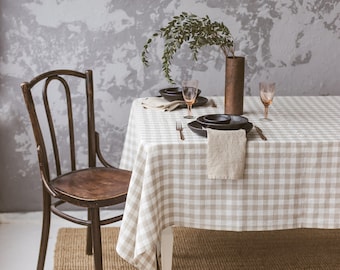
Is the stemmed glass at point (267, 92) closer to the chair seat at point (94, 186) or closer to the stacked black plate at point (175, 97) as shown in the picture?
the stacked black plate at point (175, 97)

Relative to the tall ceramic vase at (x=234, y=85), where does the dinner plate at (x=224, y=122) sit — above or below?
below

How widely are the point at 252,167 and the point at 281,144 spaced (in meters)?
0.13

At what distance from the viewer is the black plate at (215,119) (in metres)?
2.44

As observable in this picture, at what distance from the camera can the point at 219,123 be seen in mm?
2439

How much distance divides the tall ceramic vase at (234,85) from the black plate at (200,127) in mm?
246

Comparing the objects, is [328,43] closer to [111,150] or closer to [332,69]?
[332,69]

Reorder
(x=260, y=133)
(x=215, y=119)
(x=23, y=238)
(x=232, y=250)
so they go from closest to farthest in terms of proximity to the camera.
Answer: (x=260, y=133) < (x=215, y=119) < (x=232, y=250) < (x=23, y=238)

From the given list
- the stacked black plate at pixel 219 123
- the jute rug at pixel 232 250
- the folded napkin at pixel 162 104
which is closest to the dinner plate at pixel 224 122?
the stacked black plate at pixel 219 123

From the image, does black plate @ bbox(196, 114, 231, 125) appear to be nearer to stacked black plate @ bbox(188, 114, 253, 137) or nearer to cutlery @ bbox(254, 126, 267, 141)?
stacked black plate @ bbox(188, 114, 253, 137)

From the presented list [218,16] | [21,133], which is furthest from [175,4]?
[21,133]

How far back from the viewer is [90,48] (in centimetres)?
324

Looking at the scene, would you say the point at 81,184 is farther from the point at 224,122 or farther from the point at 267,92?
the point at 267,92

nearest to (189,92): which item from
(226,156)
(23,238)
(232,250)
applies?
(226,156)

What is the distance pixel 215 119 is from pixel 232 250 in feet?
2.73
